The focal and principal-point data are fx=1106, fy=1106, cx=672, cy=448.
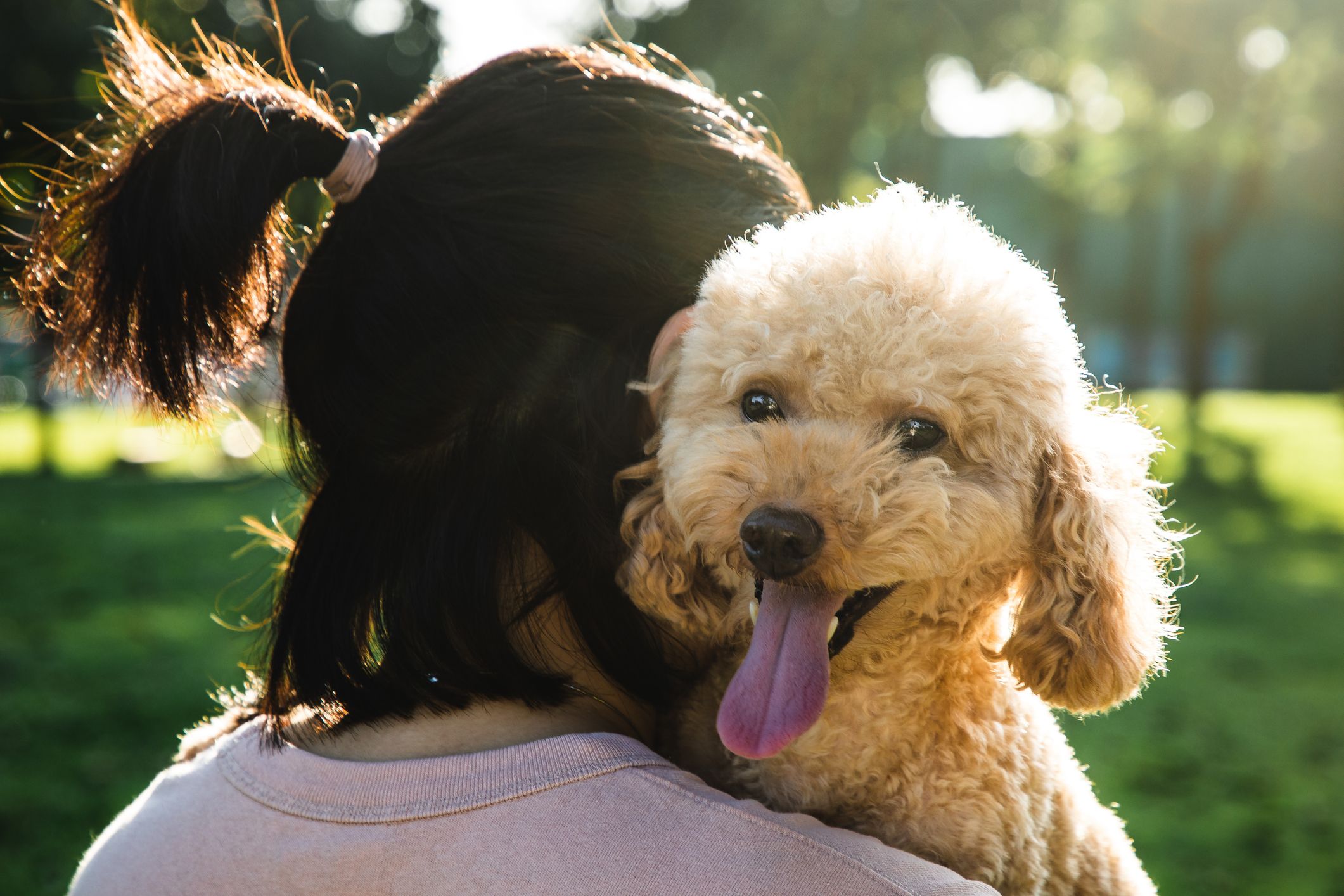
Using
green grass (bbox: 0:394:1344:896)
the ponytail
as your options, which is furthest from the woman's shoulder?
green grass (bbox: 0:394:1344:896)

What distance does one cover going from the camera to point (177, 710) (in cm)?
498

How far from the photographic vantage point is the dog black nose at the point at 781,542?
1330mm

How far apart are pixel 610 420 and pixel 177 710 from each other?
14.1 ft

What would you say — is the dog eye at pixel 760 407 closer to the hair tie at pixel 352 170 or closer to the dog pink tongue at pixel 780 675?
the dog pink tongue at pixel 780 675

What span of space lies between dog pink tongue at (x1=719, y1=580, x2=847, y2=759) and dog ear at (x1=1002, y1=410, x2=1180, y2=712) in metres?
0.29

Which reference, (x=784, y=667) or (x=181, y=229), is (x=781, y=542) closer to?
(x=784, y=667)

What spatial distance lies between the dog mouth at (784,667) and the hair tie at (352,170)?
703 millimetres

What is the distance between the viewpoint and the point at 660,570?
4.69 feet

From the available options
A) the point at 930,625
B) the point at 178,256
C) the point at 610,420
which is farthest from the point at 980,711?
the point at 178,256

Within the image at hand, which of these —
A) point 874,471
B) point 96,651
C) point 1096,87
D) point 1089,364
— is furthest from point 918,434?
point 1096,87

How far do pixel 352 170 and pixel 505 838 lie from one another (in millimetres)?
780

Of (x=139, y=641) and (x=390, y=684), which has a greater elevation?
(x=390, y=684)

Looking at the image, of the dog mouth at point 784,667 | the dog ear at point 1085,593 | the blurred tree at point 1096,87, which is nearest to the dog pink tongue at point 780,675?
the dog mouth at point 784,667

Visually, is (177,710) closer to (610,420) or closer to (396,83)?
(610,420)
